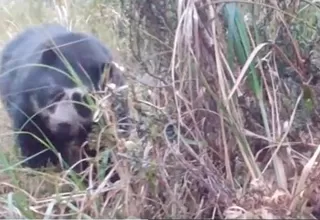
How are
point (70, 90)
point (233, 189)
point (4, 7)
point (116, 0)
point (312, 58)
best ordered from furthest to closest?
point (4, 7)
point (116, 0)
point (70, 90)
point (312, 58)
point (233, 189)

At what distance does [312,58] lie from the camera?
263 centimetres

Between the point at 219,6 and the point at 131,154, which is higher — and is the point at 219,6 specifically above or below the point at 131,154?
above

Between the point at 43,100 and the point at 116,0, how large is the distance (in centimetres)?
48

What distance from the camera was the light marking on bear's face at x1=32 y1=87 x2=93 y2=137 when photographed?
9.22ft

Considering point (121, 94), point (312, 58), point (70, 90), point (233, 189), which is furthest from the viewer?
point (70, 90)

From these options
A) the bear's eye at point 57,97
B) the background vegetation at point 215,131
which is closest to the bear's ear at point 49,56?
the bear's eye at point 57,97

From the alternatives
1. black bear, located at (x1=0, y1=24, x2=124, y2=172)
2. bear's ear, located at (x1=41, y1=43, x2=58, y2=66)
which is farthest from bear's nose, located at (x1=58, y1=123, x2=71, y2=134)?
bear's ear, located at (x1=41, y1=43, x2=58, y2=66)

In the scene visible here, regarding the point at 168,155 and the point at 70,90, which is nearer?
the point at 168,155

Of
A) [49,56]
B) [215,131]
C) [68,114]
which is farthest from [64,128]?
[215,131]

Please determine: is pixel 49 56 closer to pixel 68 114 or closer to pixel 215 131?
pixel 68 114

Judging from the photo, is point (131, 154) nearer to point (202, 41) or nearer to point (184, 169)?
point (184, 169)

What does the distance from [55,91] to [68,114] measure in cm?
10

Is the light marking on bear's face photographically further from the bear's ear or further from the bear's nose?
the bear's ear

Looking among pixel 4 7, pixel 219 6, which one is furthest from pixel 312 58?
pixel 4 7
